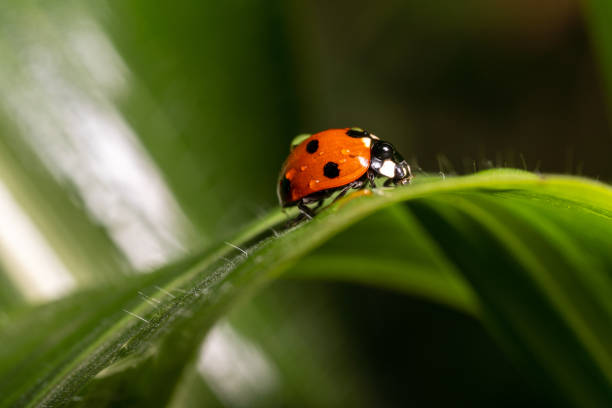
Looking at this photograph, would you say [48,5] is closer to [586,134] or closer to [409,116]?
[409,116]

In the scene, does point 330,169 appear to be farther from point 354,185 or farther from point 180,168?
point 180,168

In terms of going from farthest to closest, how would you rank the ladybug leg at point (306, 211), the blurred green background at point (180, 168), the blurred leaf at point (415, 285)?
the blurred green background at point (180, 168)
the ladybug leg at point (306, 211)
the blurred leaf at point (415, 285)

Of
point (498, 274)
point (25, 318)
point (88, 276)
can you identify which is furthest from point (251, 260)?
point (88, 276)

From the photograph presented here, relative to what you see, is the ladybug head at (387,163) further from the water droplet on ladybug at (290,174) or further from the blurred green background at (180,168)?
the blurred green background at (180,168)

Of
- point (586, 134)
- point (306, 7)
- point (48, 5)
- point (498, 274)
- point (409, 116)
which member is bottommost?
point (586, 134)

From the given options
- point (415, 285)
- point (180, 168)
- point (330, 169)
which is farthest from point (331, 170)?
point (180, 168)

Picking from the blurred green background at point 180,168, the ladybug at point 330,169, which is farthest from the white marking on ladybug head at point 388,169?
the blurred green background at point 180,168

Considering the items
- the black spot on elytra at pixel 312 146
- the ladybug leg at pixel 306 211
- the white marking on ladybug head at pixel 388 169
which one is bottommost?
the white marking on ladybug head at pixel 388 169

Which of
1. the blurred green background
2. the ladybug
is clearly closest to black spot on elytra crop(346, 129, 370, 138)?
the ladybug
